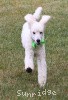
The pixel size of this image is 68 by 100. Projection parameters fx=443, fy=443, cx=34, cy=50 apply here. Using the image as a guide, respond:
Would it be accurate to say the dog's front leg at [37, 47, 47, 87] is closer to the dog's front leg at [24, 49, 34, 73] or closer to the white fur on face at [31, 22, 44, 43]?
the dog's front leg at [24, 49, 34, 73]

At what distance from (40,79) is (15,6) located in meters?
8.46

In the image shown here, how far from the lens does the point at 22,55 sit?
9062 millimetres

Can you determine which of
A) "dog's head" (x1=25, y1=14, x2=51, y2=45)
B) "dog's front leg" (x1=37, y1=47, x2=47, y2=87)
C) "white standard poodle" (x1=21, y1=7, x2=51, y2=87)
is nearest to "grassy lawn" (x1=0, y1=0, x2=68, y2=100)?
"dog's front leg" (x1=37, y1=47, x2=47, y2=87)

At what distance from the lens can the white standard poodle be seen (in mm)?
6515

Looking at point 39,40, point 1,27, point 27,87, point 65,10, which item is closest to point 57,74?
point 27,87

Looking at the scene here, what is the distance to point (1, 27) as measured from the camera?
11.9m

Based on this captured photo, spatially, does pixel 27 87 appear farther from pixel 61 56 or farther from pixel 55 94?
pixel 61 56

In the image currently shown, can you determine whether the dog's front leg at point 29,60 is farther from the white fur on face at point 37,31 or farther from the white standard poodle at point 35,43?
the white fur on face at point 37,31

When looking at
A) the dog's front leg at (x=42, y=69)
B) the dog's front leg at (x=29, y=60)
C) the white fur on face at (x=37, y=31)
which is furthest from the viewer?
the dog's front leg at (x=42, y=69)

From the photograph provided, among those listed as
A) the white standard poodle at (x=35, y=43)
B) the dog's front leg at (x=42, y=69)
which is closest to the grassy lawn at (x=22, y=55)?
the dog's front leg at (x=42, y=69)

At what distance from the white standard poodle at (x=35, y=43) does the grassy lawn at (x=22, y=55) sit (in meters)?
0.29

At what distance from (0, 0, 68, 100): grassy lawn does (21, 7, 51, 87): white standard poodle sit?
11.3 inches

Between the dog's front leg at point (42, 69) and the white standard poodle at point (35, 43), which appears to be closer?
the white standard poodle at point (35, 43)

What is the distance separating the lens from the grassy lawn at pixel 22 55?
6.84m
